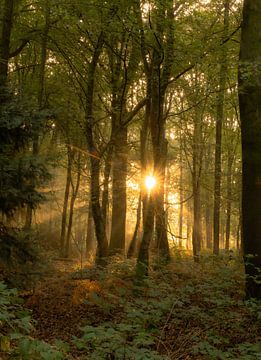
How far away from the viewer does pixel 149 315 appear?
6352 mm

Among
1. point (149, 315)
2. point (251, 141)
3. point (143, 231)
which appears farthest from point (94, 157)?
point (149, 315)

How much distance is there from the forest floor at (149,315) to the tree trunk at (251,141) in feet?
1.50

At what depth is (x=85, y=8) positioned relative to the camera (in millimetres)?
10562

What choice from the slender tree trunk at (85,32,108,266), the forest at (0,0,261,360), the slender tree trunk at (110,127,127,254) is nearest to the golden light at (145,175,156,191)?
the forest at (0,0,261,360)

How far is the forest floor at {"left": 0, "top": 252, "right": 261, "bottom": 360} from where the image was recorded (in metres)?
5.48

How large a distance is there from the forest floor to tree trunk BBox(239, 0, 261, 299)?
0.46m

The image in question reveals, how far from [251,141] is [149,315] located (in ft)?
13.9

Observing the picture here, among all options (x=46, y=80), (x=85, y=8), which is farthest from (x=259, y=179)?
(x=46, y=80)

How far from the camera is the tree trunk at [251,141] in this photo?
26.2 ft

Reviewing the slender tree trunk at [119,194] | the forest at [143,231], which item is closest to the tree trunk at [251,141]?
the forest at [143,231]

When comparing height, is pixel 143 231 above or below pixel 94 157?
below

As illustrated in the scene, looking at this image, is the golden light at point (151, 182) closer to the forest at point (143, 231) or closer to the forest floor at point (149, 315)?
the forest at point (143, 231)

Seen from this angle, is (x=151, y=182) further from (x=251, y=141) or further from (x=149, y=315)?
(x=149, y=315)

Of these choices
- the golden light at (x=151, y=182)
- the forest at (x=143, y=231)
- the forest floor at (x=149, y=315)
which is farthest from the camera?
the golden light at (x=151, y=182)
